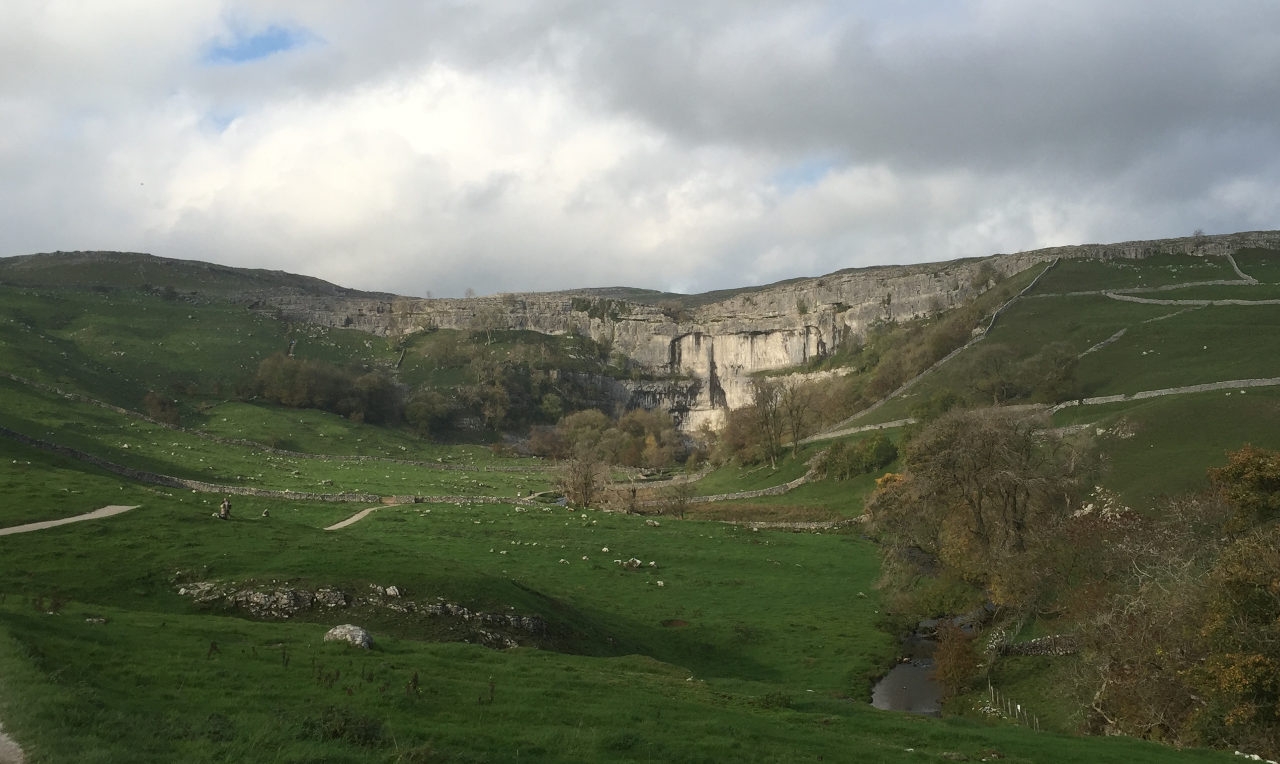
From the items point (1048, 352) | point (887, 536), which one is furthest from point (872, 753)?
point (1048, 352)

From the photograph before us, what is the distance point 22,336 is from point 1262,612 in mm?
125006

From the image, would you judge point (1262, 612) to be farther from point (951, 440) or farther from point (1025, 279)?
point (1025, 279)

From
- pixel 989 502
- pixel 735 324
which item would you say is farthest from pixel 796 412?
pixel 735 324

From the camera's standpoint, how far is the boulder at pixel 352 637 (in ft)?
68.9

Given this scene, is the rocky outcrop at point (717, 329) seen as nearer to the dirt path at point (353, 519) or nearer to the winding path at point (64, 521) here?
the dirt path at point (353, 519)

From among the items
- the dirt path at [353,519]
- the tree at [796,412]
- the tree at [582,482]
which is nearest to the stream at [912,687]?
the dirt path at [353,519]

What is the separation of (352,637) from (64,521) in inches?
789

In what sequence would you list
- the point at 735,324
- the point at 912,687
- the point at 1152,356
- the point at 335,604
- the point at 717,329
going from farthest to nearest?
the point at 717,329 → the point at 735,324 → the point at 1152,356 → the point at 912,687 → the point at 335,604

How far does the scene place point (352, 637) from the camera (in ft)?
69.6

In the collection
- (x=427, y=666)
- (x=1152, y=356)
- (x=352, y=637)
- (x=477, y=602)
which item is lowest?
(x=477, y=602)

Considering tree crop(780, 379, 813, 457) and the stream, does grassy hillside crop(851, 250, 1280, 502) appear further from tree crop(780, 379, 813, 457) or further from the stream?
the stream

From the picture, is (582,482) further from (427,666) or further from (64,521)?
(427,666)

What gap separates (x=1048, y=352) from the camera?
79.5 meters

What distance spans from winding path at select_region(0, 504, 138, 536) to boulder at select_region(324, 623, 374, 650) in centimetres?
1741
